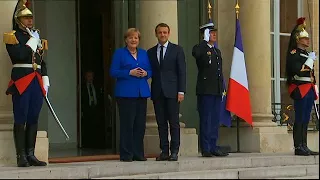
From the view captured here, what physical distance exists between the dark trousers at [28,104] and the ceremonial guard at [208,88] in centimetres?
245

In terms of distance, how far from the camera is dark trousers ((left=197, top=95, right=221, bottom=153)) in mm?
10406

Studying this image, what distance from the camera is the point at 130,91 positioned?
9.66 m

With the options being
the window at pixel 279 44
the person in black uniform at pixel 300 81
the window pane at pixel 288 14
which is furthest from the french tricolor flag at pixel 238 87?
the window pane at pixel 288 14

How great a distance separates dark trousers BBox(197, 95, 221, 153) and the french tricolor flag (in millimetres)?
1213

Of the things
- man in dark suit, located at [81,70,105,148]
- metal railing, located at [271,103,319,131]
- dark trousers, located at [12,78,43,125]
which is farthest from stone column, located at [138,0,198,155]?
metal railing, located at [271,103,319,131]

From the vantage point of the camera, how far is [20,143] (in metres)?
8.95

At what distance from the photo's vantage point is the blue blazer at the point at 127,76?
9.66 metres

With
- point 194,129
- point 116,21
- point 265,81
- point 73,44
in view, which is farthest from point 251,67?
point 73,44

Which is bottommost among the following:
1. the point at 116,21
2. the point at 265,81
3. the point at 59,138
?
the point at 59,138

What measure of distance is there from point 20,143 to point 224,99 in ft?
12.9

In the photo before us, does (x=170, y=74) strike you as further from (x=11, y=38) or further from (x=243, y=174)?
(x=11, y=38)

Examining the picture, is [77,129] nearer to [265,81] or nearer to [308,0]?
[265,81]

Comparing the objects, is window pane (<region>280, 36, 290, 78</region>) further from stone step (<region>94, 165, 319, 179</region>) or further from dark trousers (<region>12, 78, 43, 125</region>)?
dark trousers (<region>12, 78, 43, 125</region>)

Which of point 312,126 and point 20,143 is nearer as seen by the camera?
point 20,143
